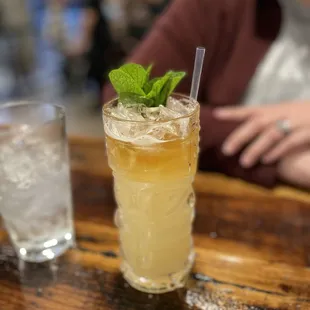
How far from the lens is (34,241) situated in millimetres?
702

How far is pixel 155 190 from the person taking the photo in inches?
22.8

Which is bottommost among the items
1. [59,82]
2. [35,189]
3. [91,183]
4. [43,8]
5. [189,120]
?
[59,82]

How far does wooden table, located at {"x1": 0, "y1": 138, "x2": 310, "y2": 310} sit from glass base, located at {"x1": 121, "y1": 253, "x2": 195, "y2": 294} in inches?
0.5

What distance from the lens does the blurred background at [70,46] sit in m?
3.31

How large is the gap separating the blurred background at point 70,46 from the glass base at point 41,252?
2310 millimetres

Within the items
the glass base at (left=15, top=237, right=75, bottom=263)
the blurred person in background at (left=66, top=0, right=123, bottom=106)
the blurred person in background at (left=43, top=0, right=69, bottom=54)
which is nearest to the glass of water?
the glass base at (left=15, top=237, right=75, bottom=263)

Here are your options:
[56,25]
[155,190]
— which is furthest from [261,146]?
[56,25]

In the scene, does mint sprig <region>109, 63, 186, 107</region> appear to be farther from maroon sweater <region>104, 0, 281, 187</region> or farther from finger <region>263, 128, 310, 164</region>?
maroon sweater <region>104, 0, 281, 187</region>

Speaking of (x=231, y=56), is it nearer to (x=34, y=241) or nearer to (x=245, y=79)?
(x=245, y=79)

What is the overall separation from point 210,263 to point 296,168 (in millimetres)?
372

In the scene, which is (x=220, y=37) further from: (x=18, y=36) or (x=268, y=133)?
(x=18, y=36)

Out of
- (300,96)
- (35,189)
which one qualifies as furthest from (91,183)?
(300,96)

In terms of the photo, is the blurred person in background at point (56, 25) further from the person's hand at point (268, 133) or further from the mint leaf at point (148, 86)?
the mint leaf at point (148, 86)

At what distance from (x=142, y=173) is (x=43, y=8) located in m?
4.75
